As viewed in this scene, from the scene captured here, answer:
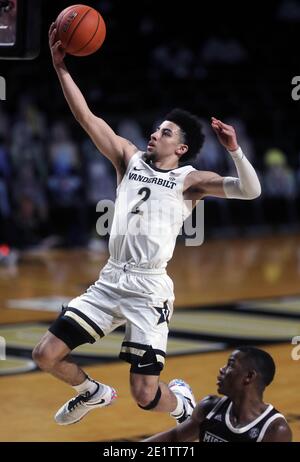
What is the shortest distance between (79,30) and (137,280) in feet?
5.47

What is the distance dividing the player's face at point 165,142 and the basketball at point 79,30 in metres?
0.72

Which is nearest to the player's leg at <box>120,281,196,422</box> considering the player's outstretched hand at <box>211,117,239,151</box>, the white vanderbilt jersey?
the white vanderbilt jersey

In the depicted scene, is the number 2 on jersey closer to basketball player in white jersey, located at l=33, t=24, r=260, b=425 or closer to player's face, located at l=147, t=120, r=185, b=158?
basketball player in white jersey, located at l=33, t=24, r=260, b=425

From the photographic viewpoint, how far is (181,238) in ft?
64.6

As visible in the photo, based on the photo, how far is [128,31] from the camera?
22172mm

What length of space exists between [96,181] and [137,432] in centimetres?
1126

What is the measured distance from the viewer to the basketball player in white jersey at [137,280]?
670 centimetres

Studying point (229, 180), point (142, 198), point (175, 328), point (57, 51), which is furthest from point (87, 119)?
point (175, 328)

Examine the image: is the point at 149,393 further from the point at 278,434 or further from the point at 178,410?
the point at 278,434

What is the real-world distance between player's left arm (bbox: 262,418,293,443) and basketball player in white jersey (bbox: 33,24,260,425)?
1.69 m

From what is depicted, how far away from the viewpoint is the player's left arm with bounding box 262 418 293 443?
199 inches

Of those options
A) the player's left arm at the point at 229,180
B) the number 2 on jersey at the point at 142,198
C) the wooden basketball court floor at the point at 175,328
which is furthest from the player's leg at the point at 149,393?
the player's left arm at the point at 229,180

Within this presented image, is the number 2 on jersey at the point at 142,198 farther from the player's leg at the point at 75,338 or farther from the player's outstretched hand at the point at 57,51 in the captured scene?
the player's outstretched hand at the point at 57,51

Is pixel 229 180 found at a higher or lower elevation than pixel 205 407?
higher
